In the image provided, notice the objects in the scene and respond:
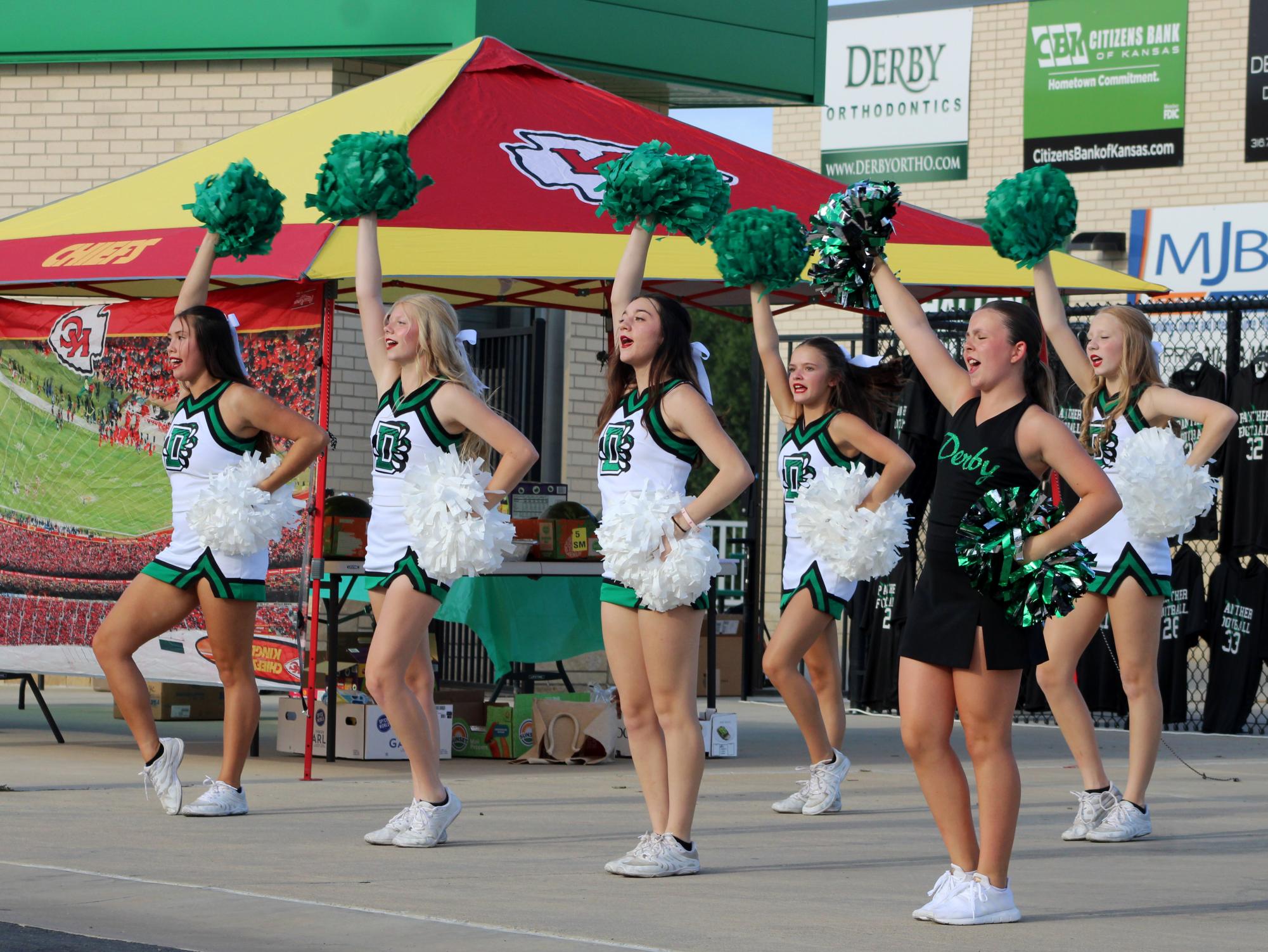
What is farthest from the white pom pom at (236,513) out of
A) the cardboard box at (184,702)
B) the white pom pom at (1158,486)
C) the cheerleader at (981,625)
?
the cardboard box at (184,702)

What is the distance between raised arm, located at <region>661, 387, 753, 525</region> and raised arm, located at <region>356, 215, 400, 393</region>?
1.35 meters

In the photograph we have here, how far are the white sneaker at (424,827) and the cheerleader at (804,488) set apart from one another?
1.58 meters

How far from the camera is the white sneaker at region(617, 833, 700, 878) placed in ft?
19.6

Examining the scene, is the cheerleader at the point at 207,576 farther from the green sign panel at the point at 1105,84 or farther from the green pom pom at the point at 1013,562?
the green sign panel at the point at 1105,84

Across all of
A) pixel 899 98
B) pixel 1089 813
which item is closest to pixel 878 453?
pixel 1089 813

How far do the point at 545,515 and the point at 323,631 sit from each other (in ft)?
7.45

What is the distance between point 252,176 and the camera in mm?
7844

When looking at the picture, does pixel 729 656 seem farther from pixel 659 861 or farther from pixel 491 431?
pixel 659 861

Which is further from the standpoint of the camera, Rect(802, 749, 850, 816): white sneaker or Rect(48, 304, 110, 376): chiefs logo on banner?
Rect(48, 304, 110, 376): chiefs logo on banner

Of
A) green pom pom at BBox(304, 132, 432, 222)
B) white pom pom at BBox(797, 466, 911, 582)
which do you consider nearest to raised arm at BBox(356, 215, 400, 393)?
green pom pom at BBox(304, 132, 432, 222)

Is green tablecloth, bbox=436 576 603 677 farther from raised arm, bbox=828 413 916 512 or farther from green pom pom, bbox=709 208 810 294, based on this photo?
green pom pom, bbox=709 208 810 294

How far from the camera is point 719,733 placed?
10.4 m

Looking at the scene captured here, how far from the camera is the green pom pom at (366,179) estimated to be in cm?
723

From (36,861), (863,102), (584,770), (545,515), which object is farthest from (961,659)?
(863,102)
